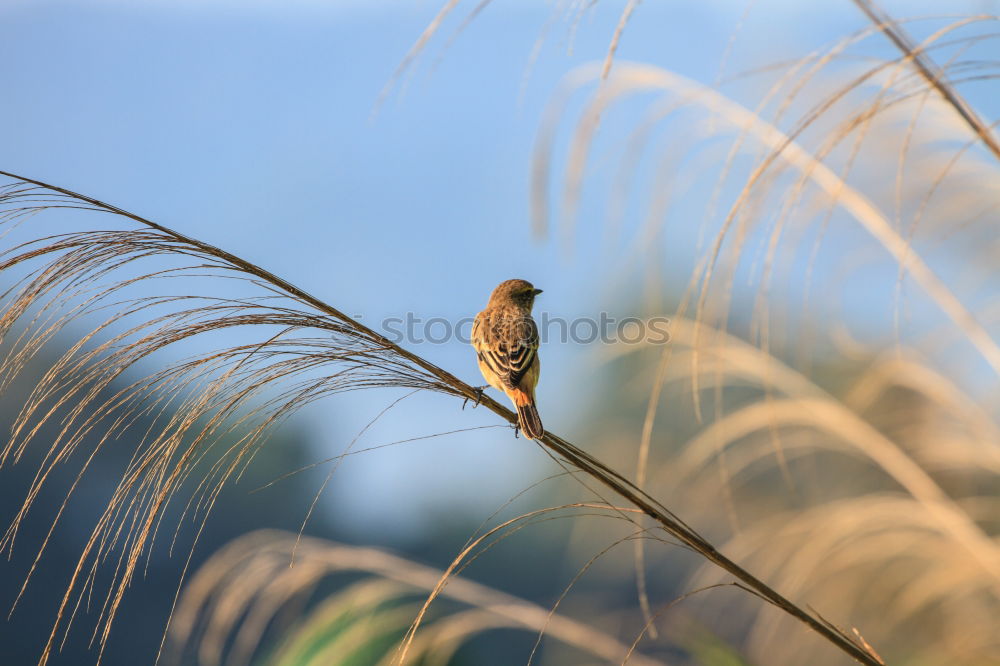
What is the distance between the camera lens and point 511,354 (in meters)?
4.45

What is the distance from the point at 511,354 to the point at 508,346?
8cm

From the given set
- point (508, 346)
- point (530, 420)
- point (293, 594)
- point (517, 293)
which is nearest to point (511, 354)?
point (508, 346)

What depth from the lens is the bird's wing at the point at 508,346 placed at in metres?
4.35

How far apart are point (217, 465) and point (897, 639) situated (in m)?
6.16

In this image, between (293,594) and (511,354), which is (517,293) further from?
(293,594)

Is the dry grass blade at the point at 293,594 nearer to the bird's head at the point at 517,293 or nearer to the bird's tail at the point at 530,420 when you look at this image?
the bird's tail at the point at 530,420

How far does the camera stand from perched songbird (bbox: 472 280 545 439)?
13.7ft

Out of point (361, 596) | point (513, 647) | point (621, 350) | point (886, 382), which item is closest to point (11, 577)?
point (513, 647)

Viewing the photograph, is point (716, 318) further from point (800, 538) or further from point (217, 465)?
point (800, 538)

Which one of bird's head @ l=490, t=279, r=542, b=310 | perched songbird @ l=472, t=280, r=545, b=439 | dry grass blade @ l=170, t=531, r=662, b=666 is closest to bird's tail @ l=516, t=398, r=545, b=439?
perched songbird @ l=472, t=280, r=545, b=439

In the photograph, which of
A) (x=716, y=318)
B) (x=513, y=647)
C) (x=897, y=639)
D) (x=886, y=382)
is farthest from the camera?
(x=513, y=647)

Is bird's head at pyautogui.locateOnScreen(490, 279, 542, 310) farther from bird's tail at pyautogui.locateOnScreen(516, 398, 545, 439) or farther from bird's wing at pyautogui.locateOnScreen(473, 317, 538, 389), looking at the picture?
bird's tail at pyautogui.locateOnScreen(516, 398, 545, 439)

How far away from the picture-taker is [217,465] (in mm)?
2271

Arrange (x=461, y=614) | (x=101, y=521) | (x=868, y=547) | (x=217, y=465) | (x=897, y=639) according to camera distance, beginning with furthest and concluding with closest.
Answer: (x=897, y=639)
(x=868, y=547)
(x=461, y=614)
(x=217, y=465)
(x=101, y=521)
